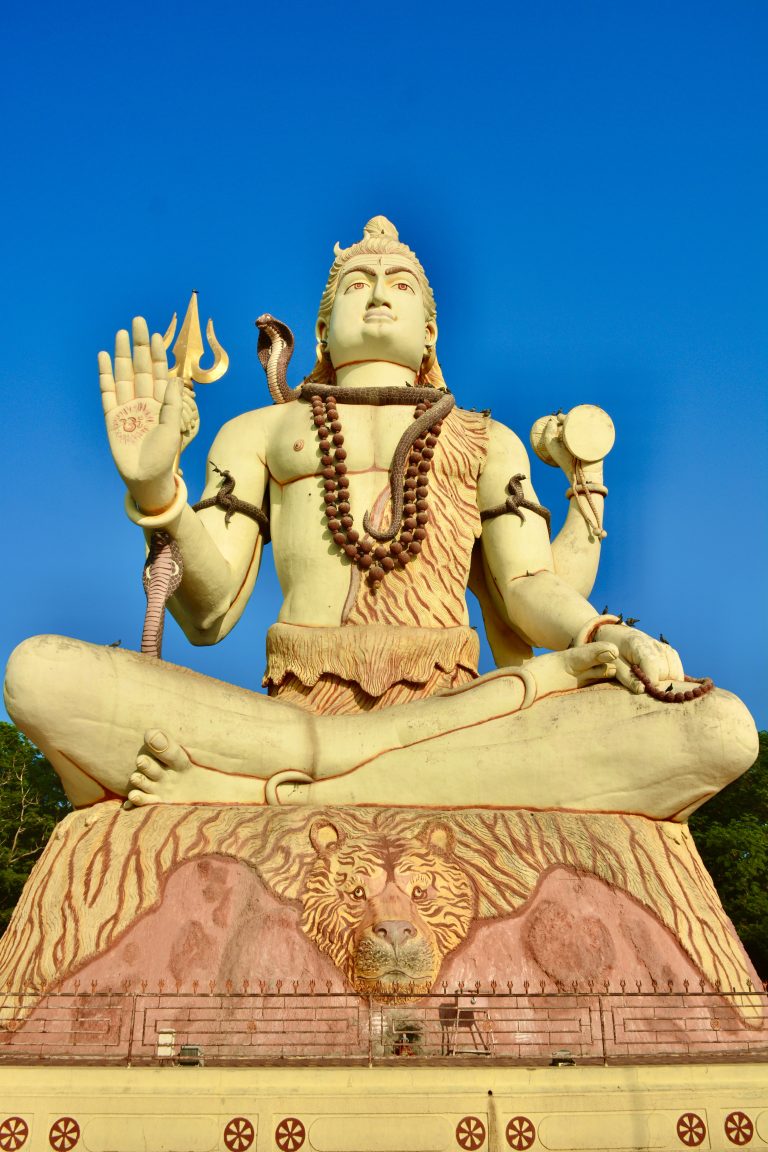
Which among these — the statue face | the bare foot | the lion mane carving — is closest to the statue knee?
the bare foot

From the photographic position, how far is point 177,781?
7.20 meters

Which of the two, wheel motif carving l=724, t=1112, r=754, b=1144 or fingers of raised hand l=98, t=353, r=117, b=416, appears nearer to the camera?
wheel motif carving l=724, t=1112, r=754, b=1144

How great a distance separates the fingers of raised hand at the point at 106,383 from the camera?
789 cm

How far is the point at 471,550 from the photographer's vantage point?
30.1ft

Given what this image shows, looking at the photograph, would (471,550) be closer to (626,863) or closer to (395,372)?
(395,372)

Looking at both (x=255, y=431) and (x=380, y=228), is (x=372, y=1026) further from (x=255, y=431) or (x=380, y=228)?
(x=380, y=228)

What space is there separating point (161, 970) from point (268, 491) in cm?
416

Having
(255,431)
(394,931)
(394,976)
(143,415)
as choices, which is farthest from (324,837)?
(255,431)

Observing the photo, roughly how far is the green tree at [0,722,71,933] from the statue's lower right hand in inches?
434

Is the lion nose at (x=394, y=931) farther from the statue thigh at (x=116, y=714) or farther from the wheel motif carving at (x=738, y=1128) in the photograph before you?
the wheel motif carving at (x=738, y=1128)

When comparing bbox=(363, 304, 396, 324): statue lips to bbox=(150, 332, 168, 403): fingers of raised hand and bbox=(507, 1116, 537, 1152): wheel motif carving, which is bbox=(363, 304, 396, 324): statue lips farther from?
bbox=(507, 1116, 537, 1152): wheel motif carving

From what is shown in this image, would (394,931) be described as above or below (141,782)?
below

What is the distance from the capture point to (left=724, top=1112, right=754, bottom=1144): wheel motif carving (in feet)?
17.0

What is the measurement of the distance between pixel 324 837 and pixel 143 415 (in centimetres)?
285
